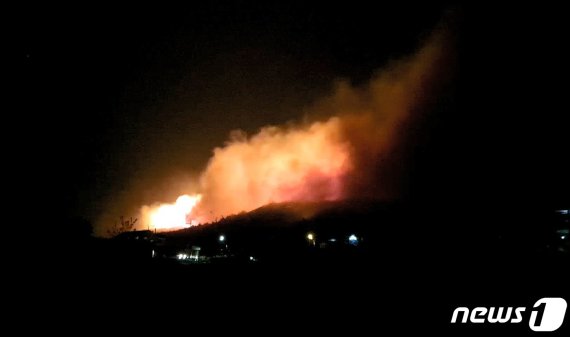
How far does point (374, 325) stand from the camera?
11.4 meters

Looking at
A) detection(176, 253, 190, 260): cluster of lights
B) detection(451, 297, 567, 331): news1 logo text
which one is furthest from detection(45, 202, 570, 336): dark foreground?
detection(176, 253, 190, 260): cluster of lights

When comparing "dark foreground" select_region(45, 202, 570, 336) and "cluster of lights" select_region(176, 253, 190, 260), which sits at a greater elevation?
"cluster of lights" select_region(176, 253, 190, 260)

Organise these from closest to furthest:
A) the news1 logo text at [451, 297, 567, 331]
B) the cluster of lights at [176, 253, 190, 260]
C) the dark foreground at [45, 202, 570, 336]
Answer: the news1 logo text at [451, 297, 567, 331] → the dark foreground at [45, 202, 570, 336] → the cluster of lights at [176, 253, 190, 260]

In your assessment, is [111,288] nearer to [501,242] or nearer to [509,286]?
[509,286]

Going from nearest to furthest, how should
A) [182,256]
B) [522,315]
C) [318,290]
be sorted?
[522,315] < [318,290] < [182,256]

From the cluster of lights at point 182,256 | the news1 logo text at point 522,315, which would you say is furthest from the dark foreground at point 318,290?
the cluster of lights at point 182,256

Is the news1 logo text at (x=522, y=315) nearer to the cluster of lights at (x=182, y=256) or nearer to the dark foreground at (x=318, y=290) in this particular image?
the dark foreground at (x=318, y=290)

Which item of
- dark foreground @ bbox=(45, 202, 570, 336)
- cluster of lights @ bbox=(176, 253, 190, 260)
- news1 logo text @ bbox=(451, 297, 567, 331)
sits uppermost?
cluster of lights @ bbox=(176, 253, 190, 260)

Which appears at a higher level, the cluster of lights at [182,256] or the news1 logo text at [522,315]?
the cluster of lights at [182,256]

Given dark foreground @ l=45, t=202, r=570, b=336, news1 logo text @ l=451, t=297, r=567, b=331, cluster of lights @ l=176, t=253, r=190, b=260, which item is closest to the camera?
news1 logo text @ l=451, t=297, r=567, b=331

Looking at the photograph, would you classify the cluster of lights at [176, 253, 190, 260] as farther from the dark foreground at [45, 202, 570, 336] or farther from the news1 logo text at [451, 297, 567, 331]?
the news1 logo text at [451, 297, 567, 331]

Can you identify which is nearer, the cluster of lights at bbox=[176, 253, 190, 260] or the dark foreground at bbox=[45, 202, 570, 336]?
the dark foreground at bbox=[45, 202, 570, 336]

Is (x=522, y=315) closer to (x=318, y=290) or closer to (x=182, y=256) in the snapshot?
A: (x=318, y=290)

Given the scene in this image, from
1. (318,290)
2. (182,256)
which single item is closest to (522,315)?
(318,290)
